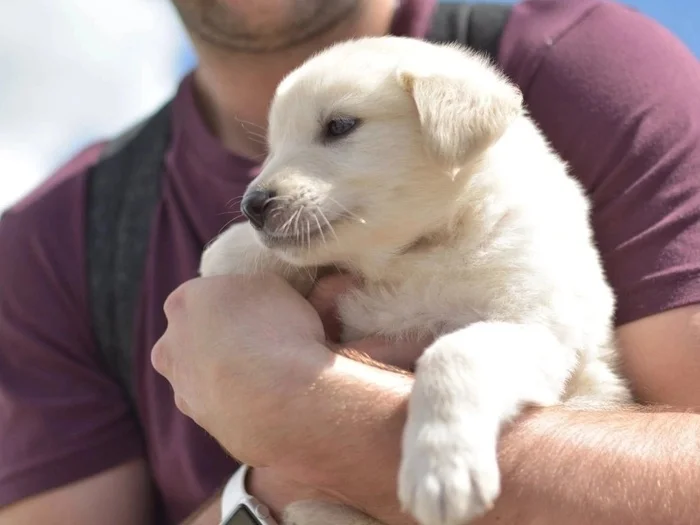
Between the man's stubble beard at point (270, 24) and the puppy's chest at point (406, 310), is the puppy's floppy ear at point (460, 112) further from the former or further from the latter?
the man's stubble beard at point (270, 24)

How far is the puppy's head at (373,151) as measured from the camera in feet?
5.86

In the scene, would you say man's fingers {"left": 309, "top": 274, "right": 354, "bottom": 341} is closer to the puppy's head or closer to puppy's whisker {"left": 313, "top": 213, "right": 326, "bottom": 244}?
the puppy's head

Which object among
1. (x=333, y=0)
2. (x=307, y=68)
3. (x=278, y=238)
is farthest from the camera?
(x=333, y=0)

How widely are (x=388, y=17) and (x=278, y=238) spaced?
111cm

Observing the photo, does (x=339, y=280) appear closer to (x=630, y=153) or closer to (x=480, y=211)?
(x=480, y=211)

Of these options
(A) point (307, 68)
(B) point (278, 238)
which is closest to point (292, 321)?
(B) point (278, 238)

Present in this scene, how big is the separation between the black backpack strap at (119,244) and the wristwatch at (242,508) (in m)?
0.67

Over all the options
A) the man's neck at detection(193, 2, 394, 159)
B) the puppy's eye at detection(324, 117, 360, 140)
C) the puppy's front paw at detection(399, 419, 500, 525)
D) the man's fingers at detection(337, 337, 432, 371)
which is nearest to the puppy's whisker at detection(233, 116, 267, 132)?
the man's neck at detection(193, 2, 394, 159)

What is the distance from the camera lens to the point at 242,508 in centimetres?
186

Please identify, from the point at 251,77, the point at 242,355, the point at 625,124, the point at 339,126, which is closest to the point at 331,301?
the point at 242,355

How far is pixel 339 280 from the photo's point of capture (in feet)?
6.80

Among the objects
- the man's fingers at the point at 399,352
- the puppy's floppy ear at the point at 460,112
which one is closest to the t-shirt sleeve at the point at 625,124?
the puppy's floppy ear at the point at 460,112

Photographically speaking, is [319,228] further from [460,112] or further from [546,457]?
[546,457]

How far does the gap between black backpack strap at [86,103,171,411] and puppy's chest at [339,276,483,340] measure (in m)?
0.78
